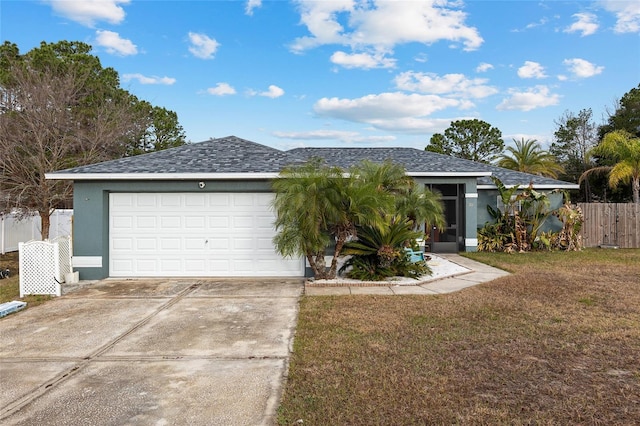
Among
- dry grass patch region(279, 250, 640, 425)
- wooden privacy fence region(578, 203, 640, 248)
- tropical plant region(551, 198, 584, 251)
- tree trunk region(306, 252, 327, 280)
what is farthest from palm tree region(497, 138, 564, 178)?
tree trunk region(306, 252, 327, 280)

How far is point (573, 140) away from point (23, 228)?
120ft

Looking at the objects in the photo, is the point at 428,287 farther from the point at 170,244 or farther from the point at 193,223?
the point at 170,244

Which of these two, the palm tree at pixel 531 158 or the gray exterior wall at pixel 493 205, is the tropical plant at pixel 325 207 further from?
the palm tree at pixel 531 158

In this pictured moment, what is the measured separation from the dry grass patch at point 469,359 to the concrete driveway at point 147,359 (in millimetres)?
456

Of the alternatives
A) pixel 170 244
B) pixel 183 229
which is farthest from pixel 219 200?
pixel 170 244

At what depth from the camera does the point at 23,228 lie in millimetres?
15898

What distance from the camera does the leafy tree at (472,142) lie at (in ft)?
113

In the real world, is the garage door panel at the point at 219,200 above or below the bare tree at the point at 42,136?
below

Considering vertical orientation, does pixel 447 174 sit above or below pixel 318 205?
above

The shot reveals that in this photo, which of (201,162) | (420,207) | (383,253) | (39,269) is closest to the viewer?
(39,269)

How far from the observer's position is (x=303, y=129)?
27.5 metres

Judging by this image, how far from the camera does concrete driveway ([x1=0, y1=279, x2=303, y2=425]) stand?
3328mm

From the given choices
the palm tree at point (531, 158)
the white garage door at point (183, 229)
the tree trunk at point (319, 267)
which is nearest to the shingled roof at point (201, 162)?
the white garage door at point (183, 229)

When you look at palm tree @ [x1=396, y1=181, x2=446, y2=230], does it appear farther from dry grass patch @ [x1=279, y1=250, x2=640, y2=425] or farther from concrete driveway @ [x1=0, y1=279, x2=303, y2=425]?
concrete driveway @ [x1=0, y1=279, x2=303, y2=425]
